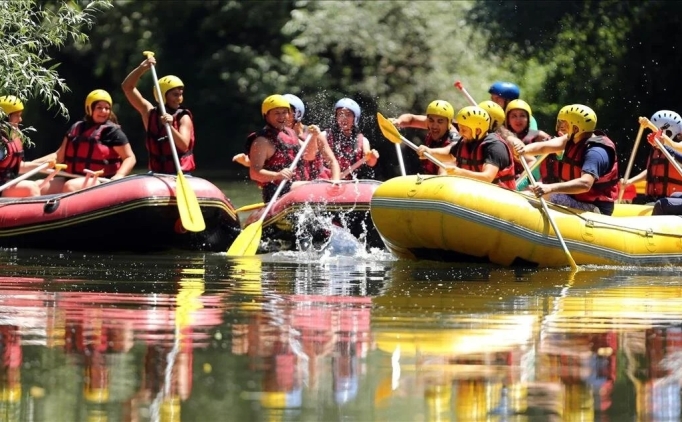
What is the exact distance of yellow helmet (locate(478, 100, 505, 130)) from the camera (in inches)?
534

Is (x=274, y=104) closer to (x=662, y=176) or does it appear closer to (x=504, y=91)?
(x=504, y=91)

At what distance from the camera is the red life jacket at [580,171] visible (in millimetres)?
12680

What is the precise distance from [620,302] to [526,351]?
7.66 ft

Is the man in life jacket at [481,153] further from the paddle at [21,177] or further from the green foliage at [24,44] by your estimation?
the paddle at [21,177]

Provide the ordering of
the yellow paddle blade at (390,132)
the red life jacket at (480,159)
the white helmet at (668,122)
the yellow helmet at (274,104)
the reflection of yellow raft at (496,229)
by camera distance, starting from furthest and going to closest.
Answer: the yellow helmet at (274,104)
the white helmet at (668,122)
the yellow paddle blade at (390,132)
the red life jacket at (480,159)
the reflection of yellow raft at (496,229)

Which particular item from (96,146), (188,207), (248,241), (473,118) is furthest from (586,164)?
(96,146)

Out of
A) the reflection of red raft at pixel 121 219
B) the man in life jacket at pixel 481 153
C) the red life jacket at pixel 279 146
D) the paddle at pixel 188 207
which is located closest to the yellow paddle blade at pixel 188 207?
the paddle at pixel 188 207

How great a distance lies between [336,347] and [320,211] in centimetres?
592

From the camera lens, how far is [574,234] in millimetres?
12406

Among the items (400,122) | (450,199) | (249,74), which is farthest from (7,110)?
(249,74)

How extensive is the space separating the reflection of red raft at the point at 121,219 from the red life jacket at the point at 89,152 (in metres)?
0.60

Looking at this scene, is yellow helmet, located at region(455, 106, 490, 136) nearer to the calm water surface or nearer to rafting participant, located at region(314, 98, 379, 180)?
the calm water surface

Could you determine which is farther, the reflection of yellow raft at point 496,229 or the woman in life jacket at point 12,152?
the woman in life jacket at point 12,152

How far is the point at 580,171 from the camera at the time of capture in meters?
12.8
